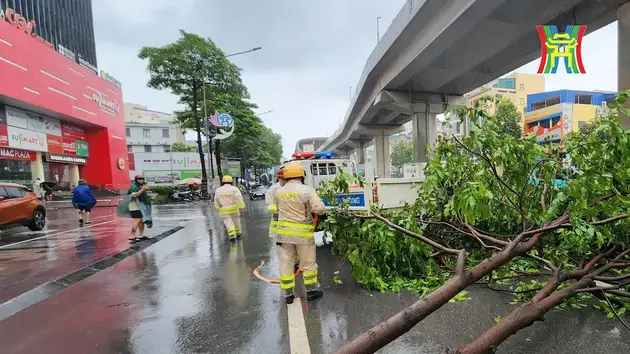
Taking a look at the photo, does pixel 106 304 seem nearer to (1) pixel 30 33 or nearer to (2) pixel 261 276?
(2) pixel 261 276

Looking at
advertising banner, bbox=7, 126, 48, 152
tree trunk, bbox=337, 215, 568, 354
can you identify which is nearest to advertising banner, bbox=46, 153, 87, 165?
advertising banner, bbox=7, 126, 48, 152

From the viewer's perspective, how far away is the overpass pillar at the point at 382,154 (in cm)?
3025

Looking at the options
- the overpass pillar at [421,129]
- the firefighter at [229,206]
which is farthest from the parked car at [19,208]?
the overpass pillar at [421,129]

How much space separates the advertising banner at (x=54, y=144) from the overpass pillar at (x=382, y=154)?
23.3m

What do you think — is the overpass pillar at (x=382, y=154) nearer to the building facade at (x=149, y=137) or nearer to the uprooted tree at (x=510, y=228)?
the uprooted tree at (x=510, y=228)

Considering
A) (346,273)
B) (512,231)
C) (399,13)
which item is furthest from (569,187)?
(399,13)

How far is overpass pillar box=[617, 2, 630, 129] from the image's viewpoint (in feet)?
25.2

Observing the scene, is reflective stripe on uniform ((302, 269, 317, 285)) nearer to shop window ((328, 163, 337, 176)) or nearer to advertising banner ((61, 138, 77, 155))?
shop window ((328, 163, 337, 176))

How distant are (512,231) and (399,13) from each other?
9500 millimetres

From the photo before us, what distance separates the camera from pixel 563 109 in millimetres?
33062

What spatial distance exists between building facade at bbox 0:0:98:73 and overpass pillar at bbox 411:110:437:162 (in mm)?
21967

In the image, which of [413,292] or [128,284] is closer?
[413,292]

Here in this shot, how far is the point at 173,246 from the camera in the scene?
743cm

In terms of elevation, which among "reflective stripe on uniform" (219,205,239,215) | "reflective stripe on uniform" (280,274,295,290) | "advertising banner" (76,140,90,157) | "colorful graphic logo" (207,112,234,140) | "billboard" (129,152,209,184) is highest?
"colorful graphic logo" (207,112,234,140)
